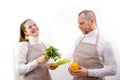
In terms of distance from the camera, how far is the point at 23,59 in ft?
4.44

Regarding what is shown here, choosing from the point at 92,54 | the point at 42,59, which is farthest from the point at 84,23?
the point at 42,59

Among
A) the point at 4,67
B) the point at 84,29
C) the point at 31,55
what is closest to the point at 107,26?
the point at 84,29

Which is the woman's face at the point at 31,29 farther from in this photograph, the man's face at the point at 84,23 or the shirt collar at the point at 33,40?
the man's face at the point at 84,23

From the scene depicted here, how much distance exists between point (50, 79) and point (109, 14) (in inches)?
18.9

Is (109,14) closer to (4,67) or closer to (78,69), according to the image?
(78,69)

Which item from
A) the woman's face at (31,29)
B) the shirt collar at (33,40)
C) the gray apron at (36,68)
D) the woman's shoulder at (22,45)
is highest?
the woman's face at (31,29)

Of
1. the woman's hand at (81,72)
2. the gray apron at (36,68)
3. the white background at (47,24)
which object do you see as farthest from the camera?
the white background at (47,24)

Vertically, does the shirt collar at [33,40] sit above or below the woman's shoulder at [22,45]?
above

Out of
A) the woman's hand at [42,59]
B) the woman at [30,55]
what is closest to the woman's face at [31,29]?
the woman at [30,55]

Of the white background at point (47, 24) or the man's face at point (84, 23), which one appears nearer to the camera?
the man's face at point (84, 23)

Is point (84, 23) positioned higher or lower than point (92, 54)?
higher

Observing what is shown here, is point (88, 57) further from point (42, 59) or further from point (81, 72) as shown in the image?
point (42, 59)

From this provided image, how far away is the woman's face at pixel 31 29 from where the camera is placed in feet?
4.58

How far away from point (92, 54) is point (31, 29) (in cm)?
35
